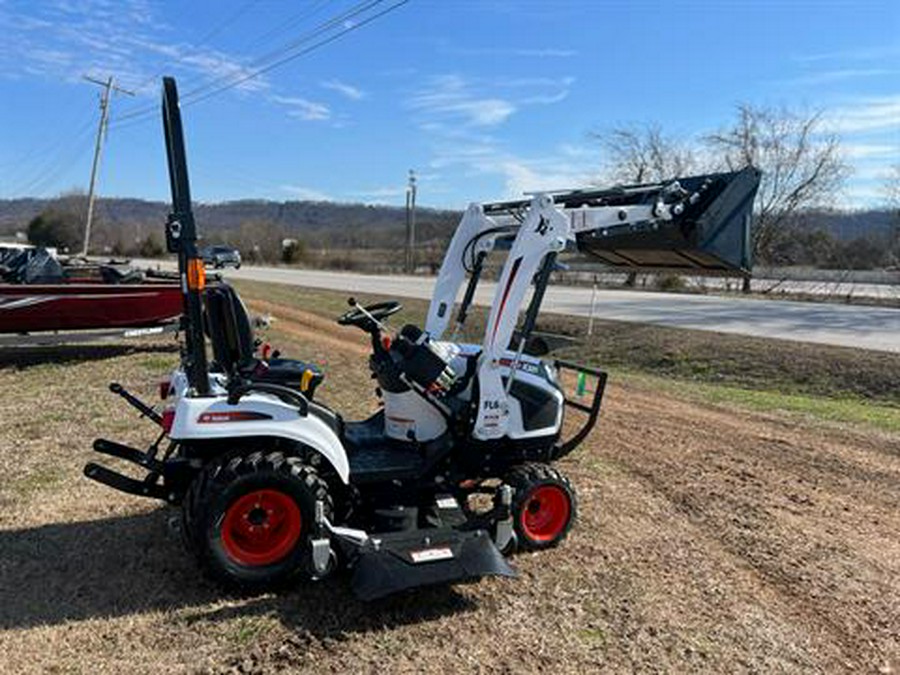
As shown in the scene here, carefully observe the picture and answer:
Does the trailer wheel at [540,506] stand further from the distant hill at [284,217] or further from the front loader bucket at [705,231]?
the distant hill at [284,217]

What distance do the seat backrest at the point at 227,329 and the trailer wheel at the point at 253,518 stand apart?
97cm

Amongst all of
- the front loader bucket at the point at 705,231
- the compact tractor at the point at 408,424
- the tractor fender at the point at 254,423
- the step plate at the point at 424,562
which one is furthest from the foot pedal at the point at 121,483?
the front loader bucket at the point at 705,231

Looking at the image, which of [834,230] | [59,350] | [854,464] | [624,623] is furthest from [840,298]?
[624,623]

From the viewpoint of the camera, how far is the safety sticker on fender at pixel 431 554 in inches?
155

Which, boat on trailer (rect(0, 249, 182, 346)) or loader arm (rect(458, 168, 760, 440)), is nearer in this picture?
loader arm (rect(458, 168, 760, 440))

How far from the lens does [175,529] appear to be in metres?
4.77

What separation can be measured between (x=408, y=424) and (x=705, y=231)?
2.03 m

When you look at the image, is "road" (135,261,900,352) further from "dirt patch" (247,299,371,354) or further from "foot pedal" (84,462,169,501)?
"foot pedal" (84,462,169,501)

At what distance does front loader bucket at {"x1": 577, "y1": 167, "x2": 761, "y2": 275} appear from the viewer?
4398 millimetres

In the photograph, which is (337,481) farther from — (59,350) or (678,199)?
(59,350)

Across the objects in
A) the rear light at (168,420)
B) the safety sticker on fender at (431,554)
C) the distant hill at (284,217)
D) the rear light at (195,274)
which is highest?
the distant hill at (284,217)

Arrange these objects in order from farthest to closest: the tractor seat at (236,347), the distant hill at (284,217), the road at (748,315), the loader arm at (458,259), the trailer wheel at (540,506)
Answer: the distant hill at (284,217) → the road at (748,315) → the loader arm at (458,259) → the tractor seat at (236,347) → the trailer wheel at (540,506)

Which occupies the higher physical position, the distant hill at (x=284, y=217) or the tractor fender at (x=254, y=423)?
the distant hill at (x=284, y=217)

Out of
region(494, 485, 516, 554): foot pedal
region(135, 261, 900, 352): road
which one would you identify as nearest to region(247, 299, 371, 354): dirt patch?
region(135, 261, 900, 352): road
